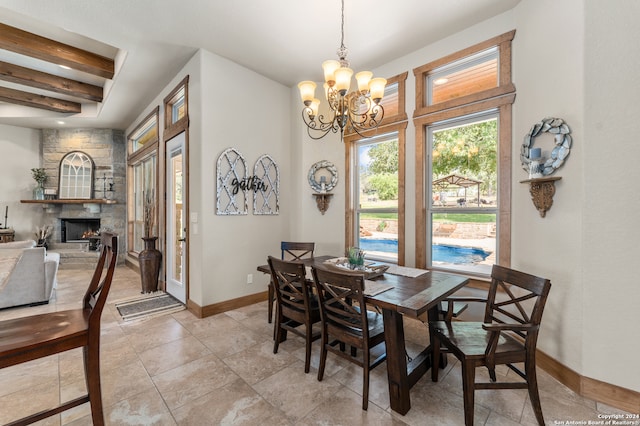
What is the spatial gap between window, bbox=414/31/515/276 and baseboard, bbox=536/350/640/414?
3.16 feet

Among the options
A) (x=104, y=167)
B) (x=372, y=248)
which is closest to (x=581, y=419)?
(x=372, y=248)

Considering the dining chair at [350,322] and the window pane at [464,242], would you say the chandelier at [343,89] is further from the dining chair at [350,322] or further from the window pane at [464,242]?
the window pane at [464,242]

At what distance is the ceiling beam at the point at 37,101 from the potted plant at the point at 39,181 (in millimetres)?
1853

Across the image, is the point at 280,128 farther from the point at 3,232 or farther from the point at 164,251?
the point at 3,232

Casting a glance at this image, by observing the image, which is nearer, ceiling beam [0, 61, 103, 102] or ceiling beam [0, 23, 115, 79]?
ceiling beam [0, 23, 115, 79]

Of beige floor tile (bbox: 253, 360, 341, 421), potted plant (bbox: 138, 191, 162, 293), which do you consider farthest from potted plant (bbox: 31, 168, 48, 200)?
beige floor tile (bbox: 253, 360, 341, 421)

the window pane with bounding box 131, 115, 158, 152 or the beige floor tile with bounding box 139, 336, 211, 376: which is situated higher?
the window pane with bounding box 131, 115, 158, 152

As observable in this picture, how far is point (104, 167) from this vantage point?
655cm

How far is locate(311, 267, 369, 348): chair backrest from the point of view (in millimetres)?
1765

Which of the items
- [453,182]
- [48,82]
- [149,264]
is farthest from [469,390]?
[48,82]

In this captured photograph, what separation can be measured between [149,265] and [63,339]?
3087 millimetres

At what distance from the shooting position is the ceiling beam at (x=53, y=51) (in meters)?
3.08

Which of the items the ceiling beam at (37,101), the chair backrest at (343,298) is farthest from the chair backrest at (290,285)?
the ceiling beam at (37,101)

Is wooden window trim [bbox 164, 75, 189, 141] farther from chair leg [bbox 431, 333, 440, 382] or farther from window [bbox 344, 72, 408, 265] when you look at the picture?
chair leg [bbox 431, 333, 440, 382]
